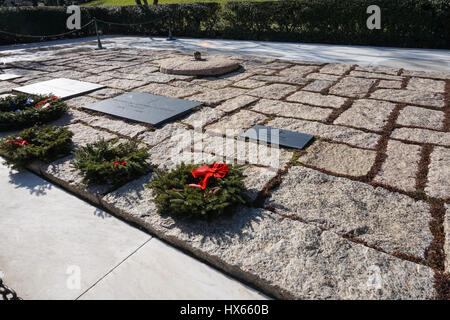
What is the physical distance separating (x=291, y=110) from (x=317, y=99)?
25.6 inches

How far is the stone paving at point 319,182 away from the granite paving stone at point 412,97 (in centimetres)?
1

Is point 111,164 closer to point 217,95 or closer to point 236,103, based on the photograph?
point 236,103

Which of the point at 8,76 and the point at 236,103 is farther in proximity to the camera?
the point at 8,76

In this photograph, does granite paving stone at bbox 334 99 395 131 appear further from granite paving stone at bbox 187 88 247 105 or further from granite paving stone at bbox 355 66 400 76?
granite paving stone at bbox 355 66 400 76

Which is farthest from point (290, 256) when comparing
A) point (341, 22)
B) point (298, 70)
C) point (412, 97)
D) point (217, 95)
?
point (341, 22)

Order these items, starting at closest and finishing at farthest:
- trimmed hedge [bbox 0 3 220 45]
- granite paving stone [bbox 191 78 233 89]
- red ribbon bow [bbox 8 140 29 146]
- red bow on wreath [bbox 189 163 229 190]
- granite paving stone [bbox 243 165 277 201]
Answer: red bow on wreath [bbox 189 163 229 190], granite paving stone [bbox 243 165 277 201], red ribbon bow [bbox 8 140 29 146], granite paving stone [bbox 191 78 233 89], trimmed hedge [bbox 0 3 220 45]

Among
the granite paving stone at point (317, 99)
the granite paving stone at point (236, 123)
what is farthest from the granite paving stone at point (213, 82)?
the granite paving stone at point (236, 123)

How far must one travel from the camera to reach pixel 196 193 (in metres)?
2.28

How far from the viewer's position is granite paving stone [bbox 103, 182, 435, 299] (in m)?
1.69

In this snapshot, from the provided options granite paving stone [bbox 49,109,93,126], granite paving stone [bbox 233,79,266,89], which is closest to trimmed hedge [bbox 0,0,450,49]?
granite paving stone [bbox 233,79,266,89]

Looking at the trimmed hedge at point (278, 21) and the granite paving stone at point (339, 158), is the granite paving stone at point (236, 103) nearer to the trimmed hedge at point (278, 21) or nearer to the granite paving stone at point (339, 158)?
the granite paving stone at point (339, 158)

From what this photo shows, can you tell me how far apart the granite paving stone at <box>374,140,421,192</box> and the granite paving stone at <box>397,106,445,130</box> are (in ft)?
2.06

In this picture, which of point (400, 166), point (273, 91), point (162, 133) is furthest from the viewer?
point (273, 91)
